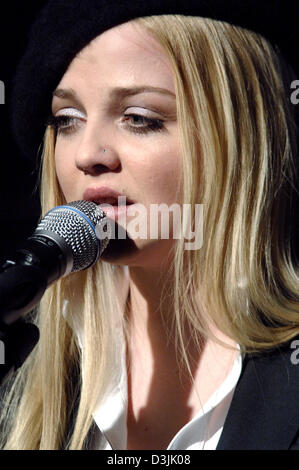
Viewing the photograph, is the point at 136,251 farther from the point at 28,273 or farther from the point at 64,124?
the point at 28,273

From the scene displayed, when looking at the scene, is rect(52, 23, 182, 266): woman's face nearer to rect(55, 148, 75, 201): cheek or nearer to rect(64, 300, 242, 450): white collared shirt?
rect(55, 148, 75, 201): cheek

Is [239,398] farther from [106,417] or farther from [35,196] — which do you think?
[35,196]

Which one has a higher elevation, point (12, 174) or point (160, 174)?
point (12, 174)

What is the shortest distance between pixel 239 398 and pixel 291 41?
0.95 m

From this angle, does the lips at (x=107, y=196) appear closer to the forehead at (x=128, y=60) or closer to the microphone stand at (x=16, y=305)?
the forehead at (x=128, y=60)

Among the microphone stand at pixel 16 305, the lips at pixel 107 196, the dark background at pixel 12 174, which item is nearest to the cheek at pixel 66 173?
the lips at pixel 107 196

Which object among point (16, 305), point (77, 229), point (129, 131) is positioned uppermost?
point (129, 131)

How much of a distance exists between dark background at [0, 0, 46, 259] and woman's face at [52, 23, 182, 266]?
1.99 feet

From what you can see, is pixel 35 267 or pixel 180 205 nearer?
pixel 35 267

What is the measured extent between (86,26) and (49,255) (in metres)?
0.72

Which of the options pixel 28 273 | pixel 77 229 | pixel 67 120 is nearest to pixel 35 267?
pixel 28 273

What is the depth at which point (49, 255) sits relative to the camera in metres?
0.89

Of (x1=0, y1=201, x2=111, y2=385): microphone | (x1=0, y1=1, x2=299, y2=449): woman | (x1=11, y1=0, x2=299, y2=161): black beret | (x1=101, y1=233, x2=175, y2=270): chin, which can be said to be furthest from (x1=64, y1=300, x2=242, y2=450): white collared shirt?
(x1=11, y1=0, x2=299, y2=161): black beret

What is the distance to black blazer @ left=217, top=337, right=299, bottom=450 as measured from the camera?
1305mm
